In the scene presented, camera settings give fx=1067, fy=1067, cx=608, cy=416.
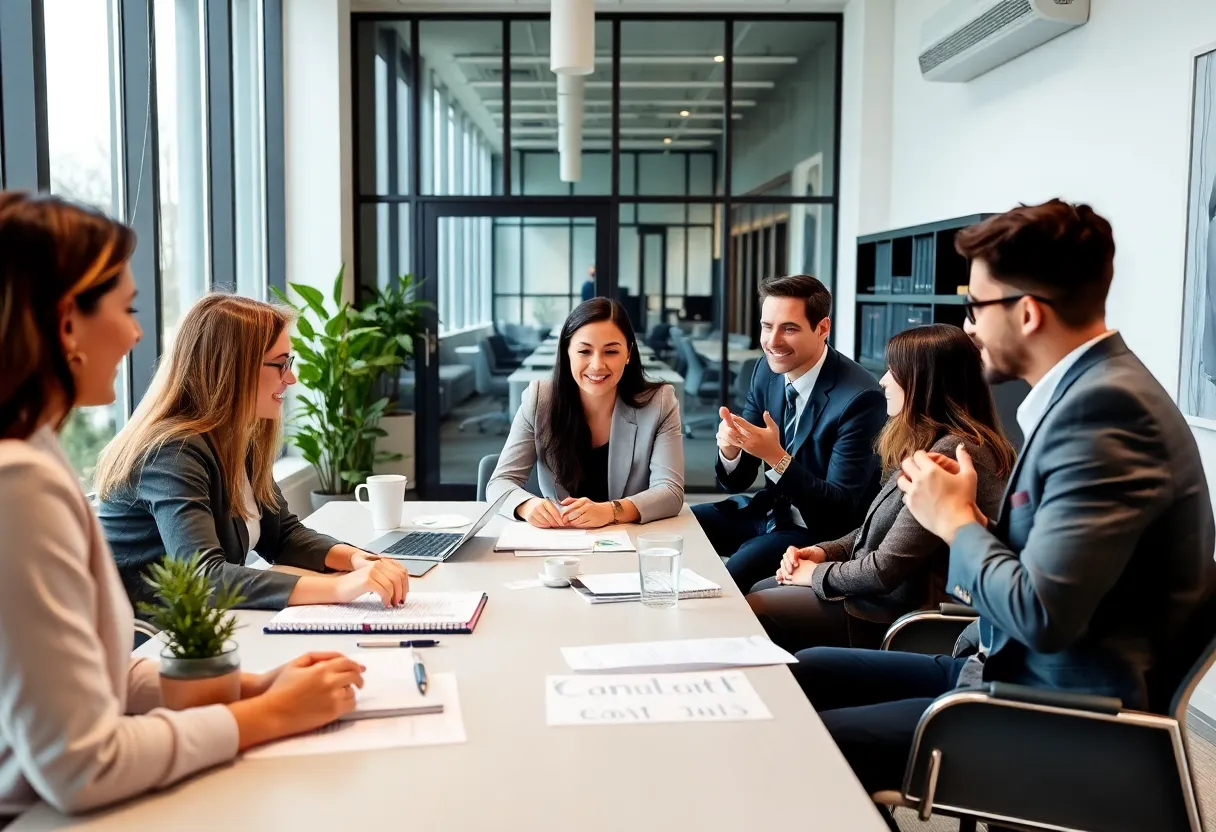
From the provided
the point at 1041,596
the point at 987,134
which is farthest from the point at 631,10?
the point at 1041,596

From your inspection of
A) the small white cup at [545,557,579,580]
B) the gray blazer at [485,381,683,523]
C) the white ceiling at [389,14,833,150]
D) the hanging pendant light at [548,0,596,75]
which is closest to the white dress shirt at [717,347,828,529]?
the gray blazer at [485,381,683,523]

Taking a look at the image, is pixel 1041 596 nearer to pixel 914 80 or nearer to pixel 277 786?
pixel 277 786

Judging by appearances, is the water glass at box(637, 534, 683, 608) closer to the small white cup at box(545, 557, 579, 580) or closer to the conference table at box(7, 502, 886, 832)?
the small white cup at box(545, 557, 579, 580)

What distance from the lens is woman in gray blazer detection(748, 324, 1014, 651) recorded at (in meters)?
2.37

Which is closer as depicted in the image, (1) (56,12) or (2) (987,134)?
(1) (56,12)

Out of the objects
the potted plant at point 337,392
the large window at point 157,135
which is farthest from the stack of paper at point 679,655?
the potted plant at point 337,392

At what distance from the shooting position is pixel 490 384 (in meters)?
7.13

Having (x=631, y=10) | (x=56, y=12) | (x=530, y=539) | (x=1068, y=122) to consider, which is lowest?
(x=530, y=539)

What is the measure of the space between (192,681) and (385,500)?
1.40 m

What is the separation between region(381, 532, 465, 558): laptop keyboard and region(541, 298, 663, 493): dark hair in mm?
580

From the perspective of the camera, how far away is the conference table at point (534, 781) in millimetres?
1137

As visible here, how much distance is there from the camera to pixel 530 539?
8.45 feet

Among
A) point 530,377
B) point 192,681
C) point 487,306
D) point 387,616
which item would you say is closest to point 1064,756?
point 387,616

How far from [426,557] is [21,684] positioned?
130 centimetres
